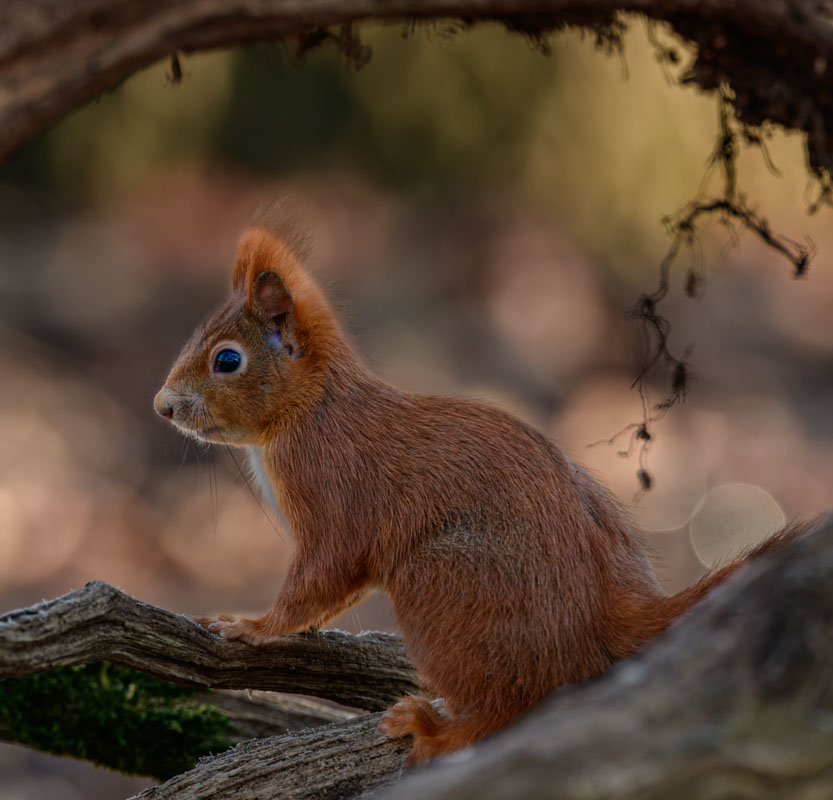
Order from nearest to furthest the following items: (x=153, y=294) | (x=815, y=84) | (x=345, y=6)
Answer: (x=345, y=6), (x=815, y=84), (x=153, y=294)

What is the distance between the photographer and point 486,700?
1.81 meters

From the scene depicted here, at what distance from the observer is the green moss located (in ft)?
7.89

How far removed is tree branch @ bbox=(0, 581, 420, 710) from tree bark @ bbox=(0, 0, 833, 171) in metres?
0.86

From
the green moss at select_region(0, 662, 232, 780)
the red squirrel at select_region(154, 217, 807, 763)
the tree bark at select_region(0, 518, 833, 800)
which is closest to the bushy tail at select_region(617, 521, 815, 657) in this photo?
the red squirrel at select_region(154, 217, 807, 763)

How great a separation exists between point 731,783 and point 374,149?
6.45 metres

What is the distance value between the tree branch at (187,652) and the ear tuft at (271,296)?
64cm

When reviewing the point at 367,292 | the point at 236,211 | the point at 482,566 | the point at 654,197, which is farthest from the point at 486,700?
the point at 236,211

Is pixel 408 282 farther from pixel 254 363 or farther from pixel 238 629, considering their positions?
pixel 238 629

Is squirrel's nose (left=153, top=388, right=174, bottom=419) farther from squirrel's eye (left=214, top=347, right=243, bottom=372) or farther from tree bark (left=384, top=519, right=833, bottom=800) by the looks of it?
tree bark (left=384, top=519, right=833, bottom=800)

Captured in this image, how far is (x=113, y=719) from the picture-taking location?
2.44 m

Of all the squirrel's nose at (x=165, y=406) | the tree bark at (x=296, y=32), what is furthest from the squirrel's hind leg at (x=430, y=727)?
the tree bark at (x=296, y=32)

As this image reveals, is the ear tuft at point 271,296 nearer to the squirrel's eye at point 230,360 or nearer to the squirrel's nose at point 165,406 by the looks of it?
the squirrel's eye at point 230,360

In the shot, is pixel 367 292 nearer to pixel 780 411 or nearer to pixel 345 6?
pixel 780 411

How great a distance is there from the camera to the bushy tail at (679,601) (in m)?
1.78
